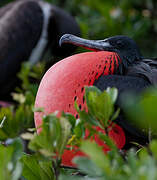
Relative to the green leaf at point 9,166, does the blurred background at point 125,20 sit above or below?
above

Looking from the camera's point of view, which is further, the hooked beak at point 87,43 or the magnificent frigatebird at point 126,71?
the hooked beak at point 87,43

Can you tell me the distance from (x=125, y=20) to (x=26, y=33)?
1.93 feet

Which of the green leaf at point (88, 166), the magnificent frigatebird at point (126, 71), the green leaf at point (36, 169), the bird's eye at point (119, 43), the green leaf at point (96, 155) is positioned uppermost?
the bird's eye at point (119, 43)

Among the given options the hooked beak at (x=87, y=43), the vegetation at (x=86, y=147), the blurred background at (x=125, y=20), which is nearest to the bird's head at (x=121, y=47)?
the hooked beak at (x=87, y=43)

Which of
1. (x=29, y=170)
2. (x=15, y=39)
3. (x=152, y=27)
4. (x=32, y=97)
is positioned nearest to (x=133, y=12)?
(x=152, y=27)

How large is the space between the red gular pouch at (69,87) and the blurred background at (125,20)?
3.78 ft

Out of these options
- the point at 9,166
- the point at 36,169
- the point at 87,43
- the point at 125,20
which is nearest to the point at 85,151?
the point at 9,166

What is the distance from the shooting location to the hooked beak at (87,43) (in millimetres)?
1048

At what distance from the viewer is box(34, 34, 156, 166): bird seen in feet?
3.06

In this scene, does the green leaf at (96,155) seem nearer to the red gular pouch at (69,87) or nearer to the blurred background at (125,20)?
the red gular pouch at (69,87)

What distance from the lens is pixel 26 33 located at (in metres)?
2.43

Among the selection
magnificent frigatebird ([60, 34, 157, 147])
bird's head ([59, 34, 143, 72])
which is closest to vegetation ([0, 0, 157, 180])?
magnificent frigatebird ([60, 34, 157, 147])

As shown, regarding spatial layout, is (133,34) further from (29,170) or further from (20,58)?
(29,170)

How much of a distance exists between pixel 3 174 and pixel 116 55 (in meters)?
0.63
